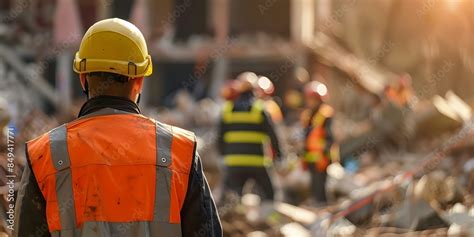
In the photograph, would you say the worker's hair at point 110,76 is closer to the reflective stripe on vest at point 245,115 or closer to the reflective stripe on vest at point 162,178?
the reflective stripe on vest at point 162,178

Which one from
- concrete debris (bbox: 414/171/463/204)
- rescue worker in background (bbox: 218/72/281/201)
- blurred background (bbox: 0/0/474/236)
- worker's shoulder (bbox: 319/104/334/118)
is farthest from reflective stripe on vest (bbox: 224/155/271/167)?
blurred background (bbox: 0/0/474/236)

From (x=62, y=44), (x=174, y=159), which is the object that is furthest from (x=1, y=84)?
(x=174, y=159)

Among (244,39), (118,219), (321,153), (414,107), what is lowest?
(118,219)

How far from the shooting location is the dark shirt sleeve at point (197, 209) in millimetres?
3967

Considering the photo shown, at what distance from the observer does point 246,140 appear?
44.6ft

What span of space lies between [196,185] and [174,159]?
109mm

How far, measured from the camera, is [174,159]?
3988 millimetres

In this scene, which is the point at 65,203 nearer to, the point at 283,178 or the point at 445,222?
the point at 445,222

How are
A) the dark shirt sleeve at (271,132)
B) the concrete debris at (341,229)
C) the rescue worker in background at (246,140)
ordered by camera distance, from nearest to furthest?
the concrete debris at (341,229) < the dark shirt sleeve at (271,132) < the rescue worker in background at (246,140)

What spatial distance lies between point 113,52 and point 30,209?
0.57 meters

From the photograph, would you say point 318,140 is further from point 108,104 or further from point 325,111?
point 108,104

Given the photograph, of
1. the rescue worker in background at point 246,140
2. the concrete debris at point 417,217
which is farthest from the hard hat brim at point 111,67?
the rescue worker in background at point 246,140

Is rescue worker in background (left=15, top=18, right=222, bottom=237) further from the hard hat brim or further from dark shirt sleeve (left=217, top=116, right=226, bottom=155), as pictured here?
dark shirt sleeve (left=217, top=116, right=226, bottom=155)

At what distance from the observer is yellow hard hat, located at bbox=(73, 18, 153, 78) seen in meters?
4.02
